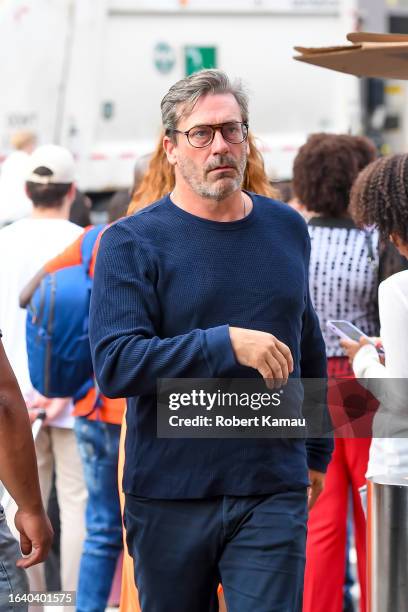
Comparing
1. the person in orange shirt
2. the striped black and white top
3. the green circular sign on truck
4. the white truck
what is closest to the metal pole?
the striped black and white top

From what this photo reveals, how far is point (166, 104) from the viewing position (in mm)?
3580

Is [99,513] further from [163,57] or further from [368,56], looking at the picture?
[163,57]

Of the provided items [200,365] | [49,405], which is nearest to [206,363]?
[200,365]

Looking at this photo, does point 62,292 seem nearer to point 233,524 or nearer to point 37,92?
point 233,524

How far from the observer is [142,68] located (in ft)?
39.3

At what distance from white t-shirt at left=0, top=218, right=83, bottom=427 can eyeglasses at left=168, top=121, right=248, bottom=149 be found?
2.09 m

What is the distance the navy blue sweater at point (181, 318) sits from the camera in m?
3.31

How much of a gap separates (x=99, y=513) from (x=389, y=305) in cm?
210

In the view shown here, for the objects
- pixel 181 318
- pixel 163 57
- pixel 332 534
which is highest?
pixel 181 318

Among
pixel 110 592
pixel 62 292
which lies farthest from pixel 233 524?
pixel 110 592

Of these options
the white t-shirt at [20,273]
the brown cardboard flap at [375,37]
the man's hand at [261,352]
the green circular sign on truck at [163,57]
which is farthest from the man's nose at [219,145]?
the green circular sign on truck at [163,57]

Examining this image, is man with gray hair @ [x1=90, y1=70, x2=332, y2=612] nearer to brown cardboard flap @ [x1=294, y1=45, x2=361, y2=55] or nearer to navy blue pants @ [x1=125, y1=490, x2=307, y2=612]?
navy blue pants @ [x1=125, y1=490, x2=307, y2=612]

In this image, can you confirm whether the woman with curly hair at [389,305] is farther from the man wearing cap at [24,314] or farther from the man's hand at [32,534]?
the man wearing cap at [24,314]

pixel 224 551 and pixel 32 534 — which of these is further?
pixel 224 551
